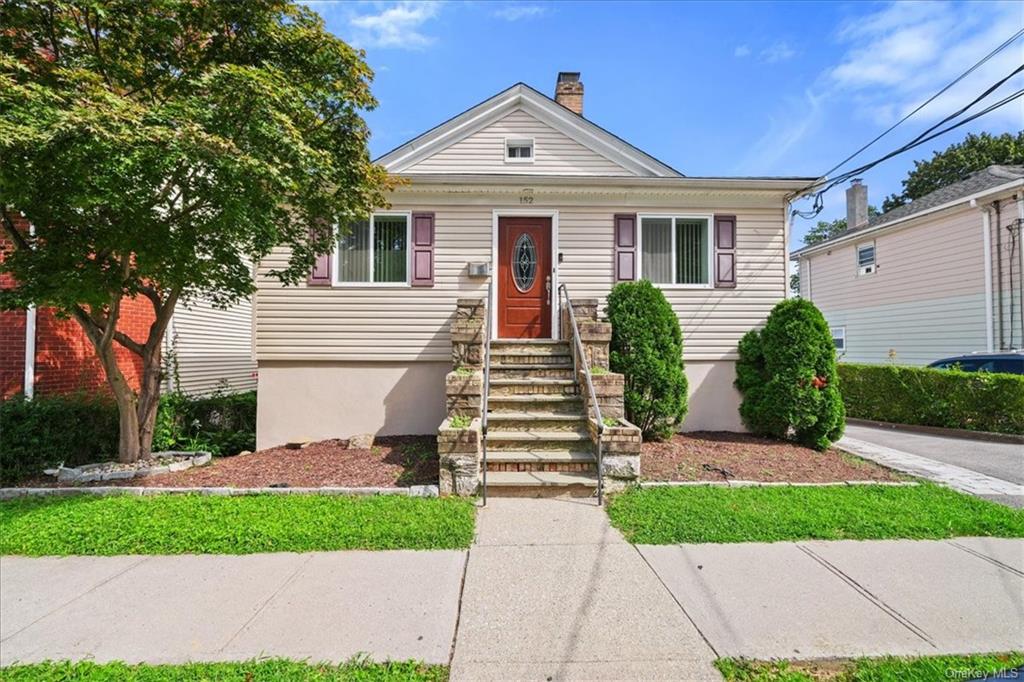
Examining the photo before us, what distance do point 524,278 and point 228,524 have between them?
17.7 ft

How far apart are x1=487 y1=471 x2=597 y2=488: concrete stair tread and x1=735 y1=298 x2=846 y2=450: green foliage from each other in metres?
3.59

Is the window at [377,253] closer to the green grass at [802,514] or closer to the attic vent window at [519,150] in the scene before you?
the attic vent window at [519,150]

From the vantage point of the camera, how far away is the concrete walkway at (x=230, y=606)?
247 cm

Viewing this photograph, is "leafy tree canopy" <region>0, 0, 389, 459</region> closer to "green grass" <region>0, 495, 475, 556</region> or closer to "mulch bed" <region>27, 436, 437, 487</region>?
"mulch bed" <region>27, 436, 437, 487</region>

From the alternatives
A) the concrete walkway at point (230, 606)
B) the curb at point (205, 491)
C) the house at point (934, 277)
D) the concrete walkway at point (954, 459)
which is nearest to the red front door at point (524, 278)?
the curb at point (205, 491)

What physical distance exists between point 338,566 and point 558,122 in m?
8.36

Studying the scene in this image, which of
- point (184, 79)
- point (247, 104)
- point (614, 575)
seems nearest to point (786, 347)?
point (614, 575)

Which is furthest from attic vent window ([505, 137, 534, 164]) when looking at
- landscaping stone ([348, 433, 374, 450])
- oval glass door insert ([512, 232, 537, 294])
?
landscaping stone ([348, 433, 374, 450])

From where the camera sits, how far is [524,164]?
873cm

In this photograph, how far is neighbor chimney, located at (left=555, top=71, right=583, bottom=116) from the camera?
32.8ft

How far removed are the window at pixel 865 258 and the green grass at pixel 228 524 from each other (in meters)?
15.9

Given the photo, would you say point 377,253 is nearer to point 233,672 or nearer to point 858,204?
point 233,672

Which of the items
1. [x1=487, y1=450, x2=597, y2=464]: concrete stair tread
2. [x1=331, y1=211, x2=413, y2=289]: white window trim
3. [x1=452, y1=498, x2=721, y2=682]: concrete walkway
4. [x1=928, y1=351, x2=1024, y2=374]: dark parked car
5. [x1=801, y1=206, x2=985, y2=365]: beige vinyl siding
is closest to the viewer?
[x1=452, y1=498, x2=721, y2=682]: concrete walkway

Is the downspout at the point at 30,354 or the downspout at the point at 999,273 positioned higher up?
the downspout at the point at 999,273
